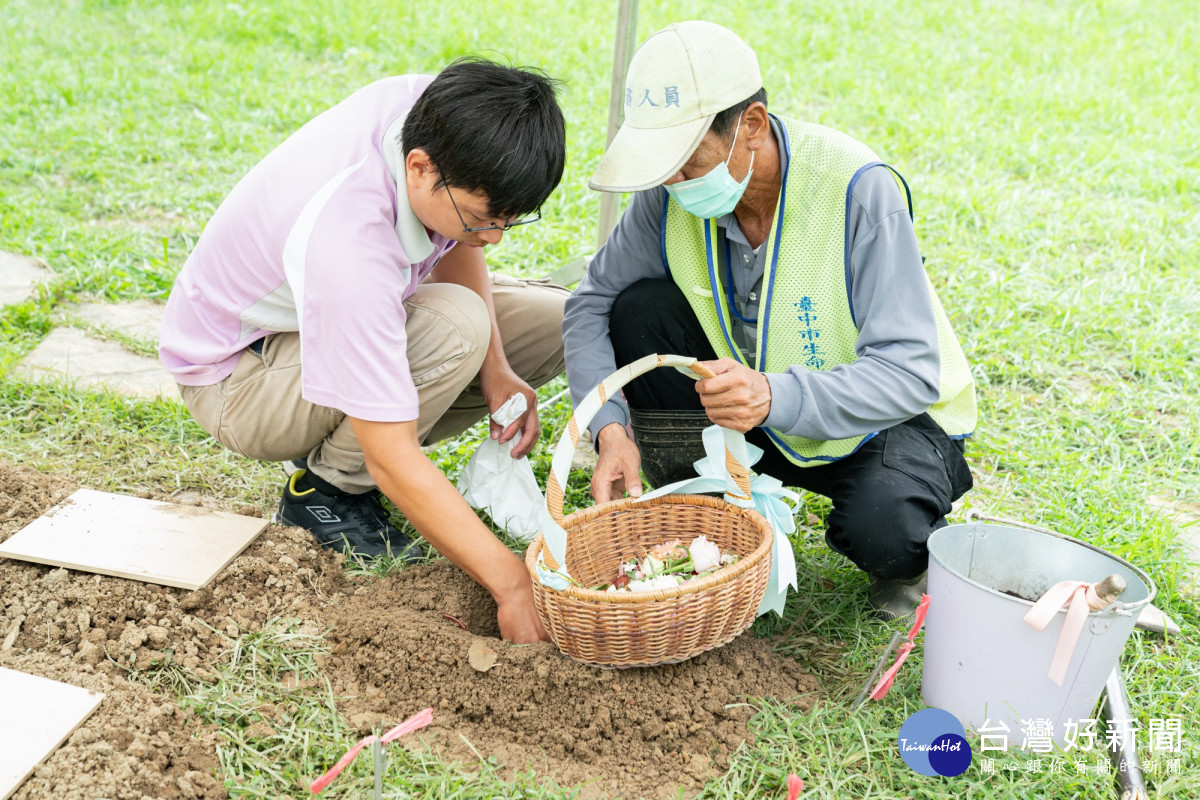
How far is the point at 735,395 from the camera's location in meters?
2.00

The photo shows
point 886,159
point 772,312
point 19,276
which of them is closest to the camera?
point 772,312

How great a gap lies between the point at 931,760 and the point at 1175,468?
1833 millimetres

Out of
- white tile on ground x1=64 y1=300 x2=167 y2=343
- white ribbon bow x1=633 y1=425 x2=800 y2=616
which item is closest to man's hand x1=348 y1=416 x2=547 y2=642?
white ribbon bow x1=633 y1=425 x2=800 y2=616

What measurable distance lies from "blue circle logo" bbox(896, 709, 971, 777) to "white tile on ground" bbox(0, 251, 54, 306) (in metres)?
3.57

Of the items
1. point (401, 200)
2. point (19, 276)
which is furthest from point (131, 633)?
point (19, 276)

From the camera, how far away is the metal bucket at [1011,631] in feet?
5.98

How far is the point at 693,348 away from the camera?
259 centimetres

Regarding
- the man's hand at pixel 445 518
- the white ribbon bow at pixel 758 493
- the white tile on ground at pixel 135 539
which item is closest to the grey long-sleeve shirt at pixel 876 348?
the white ribbon bow at pixel 758 493

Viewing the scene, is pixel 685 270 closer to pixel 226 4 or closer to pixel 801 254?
pixel 801 254

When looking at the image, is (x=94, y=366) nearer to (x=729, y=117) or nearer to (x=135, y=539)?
(x=135, y=539)

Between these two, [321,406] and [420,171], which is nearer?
[420,171]

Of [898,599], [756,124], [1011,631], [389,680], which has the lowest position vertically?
[898,599]

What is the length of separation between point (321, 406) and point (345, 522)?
1.18 feet

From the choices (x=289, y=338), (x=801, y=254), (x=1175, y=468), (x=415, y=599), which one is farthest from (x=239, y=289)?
(x=1175, y=468)
